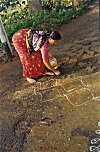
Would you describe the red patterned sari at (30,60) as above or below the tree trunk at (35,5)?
above

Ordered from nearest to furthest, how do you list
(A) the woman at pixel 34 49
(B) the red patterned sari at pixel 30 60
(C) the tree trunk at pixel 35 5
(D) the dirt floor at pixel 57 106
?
1. (D) the dirt floor at pixel 57 106
2. (A) the woman at pixel 34 49
3. (B) the red patterned sari at pixel 30 60
4. (C) the tree trunk at pixel 35 5

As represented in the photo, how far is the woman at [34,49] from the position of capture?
5.47m

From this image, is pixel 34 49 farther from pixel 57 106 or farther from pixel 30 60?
pixel 57 106

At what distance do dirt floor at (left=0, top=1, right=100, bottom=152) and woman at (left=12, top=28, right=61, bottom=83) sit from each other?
18 cm

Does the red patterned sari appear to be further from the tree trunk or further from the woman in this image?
the tree trunk

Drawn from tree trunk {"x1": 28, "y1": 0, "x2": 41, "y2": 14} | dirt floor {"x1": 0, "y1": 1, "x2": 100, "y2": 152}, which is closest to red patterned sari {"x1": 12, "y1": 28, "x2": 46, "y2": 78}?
dirt floor {"x1": 0, "y1": 1, "x2": 100, "y2": 152}

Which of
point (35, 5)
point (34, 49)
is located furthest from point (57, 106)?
point (35, 5)

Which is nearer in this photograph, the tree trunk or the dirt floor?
the dirt floor

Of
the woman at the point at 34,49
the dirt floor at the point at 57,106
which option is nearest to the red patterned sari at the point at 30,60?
the woman at the point at 34,49

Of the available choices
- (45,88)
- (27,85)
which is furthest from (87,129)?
(27,85)

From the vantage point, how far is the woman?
215 inches

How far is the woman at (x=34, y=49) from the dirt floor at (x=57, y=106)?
0.18 metres

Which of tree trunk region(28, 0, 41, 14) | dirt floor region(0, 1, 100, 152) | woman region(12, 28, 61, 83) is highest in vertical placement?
woman region(12, 28, 61, 83)

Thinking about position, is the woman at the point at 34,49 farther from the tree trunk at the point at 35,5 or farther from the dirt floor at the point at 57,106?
the tree trunk at the point at 35,5
